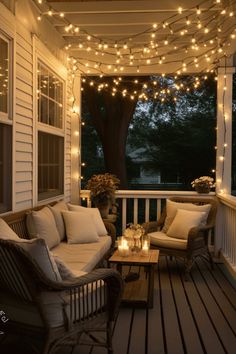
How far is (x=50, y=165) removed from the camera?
18.8ft

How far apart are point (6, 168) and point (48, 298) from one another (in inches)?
70.8

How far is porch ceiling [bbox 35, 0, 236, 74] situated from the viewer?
4.95 m

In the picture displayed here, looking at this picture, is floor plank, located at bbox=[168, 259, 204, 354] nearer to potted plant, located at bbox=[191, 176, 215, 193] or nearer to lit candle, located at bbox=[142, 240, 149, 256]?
lit candle, located at bbox=[142, 240, 149, 256]

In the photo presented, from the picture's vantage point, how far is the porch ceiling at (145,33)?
4949 mm

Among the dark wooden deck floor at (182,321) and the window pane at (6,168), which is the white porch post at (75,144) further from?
the window pane at (6,168)

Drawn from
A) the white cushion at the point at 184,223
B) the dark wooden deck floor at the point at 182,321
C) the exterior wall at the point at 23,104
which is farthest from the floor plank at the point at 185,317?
the exterior wall at the point at 23,104

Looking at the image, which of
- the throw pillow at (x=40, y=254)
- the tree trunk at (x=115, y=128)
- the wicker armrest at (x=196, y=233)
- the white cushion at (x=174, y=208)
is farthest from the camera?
the tree trunk at (x=115, y=128)

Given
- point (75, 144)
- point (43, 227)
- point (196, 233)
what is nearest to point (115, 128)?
point (75, 144)

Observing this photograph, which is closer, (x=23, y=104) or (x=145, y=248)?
(x=145, y=248)

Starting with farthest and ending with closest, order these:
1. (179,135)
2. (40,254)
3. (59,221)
A: (179,135) < (59,221) < (40,254)

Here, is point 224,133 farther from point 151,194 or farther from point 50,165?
point 50,165

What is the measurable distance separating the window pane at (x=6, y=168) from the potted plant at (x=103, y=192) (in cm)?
220

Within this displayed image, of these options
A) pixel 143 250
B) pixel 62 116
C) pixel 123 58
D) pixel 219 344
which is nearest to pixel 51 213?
pixel 143 250

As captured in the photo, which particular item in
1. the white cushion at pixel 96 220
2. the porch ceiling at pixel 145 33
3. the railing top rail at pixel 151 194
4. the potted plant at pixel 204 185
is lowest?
the white cushion at pixel 96 220
